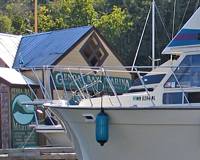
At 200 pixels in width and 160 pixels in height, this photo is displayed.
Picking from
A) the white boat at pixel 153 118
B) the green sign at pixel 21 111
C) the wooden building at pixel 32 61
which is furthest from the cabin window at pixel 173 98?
the green sign at pixel 21 111

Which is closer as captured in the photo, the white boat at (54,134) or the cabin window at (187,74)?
the cabin window at (187,74)

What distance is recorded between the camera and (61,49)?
2567 centimetres

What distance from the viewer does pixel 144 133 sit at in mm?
11852

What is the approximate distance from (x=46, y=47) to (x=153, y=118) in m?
15.5

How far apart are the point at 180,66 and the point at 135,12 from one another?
34.5m

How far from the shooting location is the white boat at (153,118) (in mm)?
11555

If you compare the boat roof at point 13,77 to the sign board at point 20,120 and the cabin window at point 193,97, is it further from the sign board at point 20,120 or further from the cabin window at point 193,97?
the cabin window at point 193,97

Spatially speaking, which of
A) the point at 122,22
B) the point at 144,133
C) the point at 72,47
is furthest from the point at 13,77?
the point at 122,22

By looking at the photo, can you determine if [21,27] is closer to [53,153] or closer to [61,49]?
[61,49]

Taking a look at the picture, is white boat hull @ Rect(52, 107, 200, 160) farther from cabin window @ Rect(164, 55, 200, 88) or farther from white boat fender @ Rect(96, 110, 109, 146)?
cabin window @ Rect(164, 55, 200, 88)

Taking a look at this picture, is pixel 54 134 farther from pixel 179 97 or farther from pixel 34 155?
pixel 179 97

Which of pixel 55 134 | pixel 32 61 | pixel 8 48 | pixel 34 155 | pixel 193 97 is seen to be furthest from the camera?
pixel 8 48

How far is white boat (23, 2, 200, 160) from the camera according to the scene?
37.9ft

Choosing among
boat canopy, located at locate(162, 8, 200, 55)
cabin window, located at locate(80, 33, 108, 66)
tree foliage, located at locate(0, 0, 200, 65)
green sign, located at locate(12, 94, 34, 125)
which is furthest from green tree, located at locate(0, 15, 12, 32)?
boat canopy, located at locate(162, 8, 200, 55)
